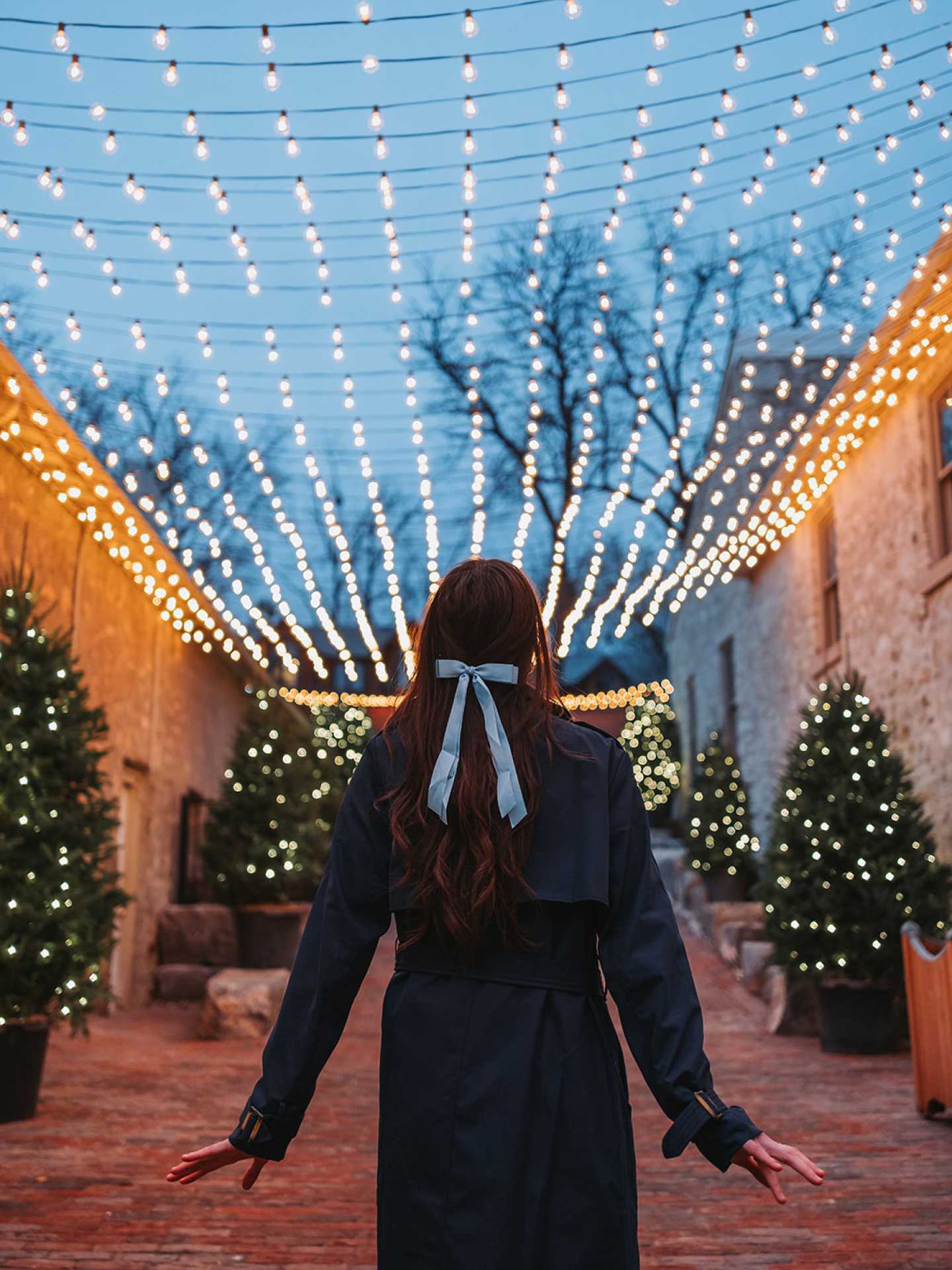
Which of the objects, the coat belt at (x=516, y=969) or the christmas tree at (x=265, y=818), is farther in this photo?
the christmas tree at (x=265, y=818)

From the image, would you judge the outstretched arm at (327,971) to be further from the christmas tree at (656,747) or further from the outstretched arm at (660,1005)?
the christmas tree at (656,747)

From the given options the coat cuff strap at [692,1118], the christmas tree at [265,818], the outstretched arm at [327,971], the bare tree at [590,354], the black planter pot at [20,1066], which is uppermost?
the bare tree at [590,354]

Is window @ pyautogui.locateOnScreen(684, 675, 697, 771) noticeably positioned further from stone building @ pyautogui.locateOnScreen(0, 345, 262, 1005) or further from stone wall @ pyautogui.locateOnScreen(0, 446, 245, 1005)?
stone wall @ pyautogui.locateOnScreen(0, 446, 245, 1005)

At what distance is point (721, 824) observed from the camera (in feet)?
45.1

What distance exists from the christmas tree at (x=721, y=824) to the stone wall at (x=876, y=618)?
23 centimetres

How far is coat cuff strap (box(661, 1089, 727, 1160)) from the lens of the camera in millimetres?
1797

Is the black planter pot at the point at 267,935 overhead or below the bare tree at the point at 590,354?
A: below

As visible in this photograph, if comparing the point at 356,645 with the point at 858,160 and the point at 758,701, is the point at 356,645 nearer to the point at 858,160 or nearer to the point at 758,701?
the point at 758,701

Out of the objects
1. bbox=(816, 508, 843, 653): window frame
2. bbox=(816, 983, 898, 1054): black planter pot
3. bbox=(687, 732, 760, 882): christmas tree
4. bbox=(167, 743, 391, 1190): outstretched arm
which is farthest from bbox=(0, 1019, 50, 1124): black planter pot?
bbox=(687, 732, 760, 882): christmas tree

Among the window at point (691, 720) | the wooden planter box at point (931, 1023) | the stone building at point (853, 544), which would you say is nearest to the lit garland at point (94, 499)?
the stone building at point (853, 544)

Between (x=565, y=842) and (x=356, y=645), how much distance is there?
27.1 metres

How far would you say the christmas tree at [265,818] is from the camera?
11.5 m

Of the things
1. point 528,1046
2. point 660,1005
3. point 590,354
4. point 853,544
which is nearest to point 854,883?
point 853,544

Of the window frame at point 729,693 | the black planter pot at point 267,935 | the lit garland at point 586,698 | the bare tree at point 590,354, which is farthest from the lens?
the bare tree at point 590,354
